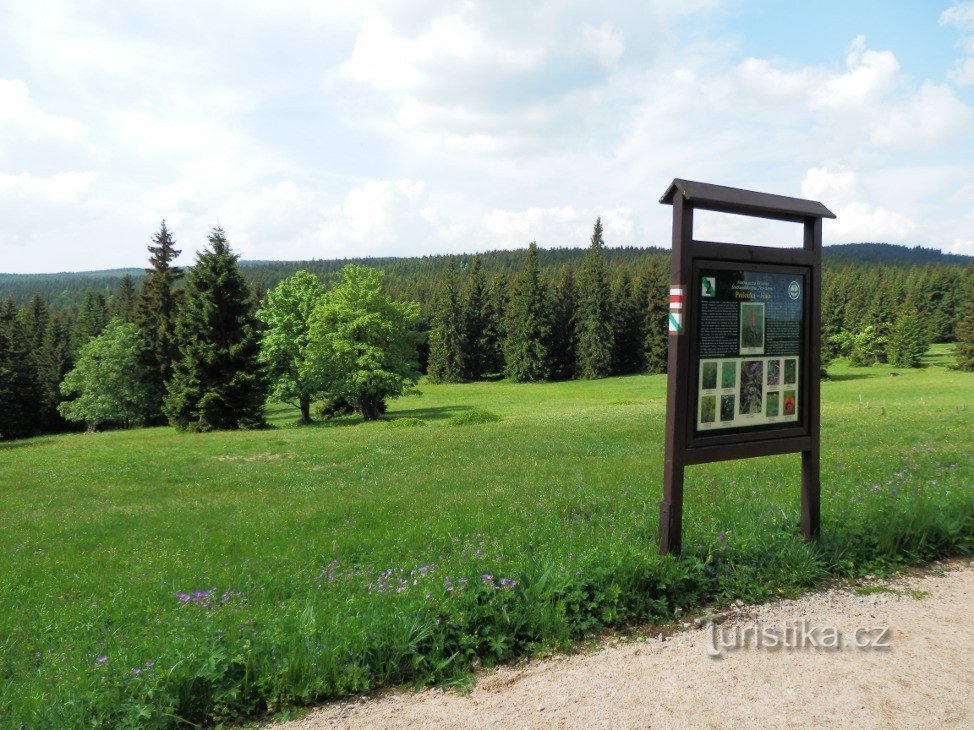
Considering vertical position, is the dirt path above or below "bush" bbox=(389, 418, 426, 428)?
above

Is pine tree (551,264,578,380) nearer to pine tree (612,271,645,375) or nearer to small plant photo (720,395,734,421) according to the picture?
pine tree (612,271,645,375)

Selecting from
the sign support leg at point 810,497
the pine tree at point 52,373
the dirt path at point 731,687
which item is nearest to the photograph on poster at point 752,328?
the sign support leg at point 810,497

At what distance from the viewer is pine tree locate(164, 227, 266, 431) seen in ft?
131

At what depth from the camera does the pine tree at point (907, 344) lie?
80.5m

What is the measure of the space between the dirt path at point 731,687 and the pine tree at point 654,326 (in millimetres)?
77323

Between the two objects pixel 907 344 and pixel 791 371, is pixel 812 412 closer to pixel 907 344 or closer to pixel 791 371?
pixel 791 371

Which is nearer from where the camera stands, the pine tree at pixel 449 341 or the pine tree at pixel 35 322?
the pine tree at pixel 35 322

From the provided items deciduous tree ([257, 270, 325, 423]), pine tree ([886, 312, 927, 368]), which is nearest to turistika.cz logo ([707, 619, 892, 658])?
deciduous tree ([257, 270, 325, 423])

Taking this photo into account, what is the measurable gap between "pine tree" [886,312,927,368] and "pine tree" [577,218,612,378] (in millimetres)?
36065

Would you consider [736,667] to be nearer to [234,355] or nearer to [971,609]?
[971,609]

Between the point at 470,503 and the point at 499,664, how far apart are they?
5.16 m

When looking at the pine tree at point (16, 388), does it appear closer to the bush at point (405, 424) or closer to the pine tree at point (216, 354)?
the pine tree at point (216, 354)

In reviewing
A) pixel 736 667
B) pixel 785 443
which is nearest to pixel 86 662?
pixel 736 667

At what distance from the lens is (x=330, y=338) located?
4316 centimetres
